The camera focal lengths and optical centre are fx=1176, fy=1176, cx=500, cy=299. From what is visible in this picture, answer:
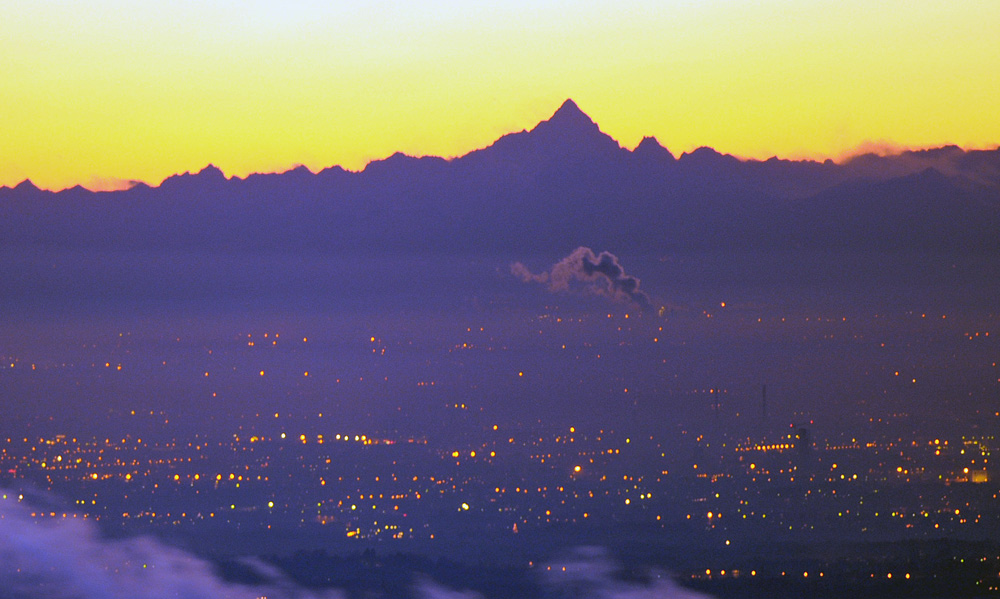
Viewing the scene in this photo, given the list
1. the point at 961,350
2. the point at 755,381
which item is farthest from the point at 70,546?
the point at 961,350

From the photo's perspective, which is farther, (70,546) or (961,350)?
(961,350)

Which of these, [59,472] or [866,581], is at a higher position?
[59,472]

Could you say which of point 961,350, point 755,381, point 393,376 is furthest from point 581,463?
point 961,350

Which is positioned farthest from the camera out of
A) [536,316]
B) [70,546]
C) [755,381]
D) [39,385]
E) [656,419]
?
[536,316]

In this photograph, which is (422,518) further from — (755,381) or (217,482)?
(755,381)

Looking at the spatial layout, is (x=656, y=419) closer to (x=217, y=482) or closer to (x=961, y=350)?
(x=217, y=482)

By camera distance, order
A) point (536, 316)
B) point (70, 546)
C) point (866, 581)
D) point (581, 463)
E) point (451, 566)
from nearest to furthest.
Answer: point (70, 546)
point (451, 566)
point (866, 581)
point (581, 463)
point (536, 316)
